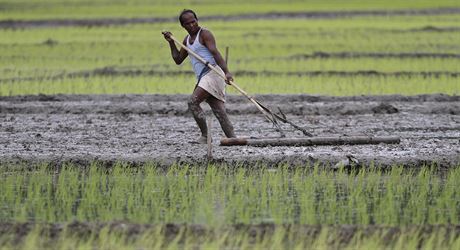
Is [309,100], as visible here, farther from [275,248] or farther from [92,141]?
[275,248]

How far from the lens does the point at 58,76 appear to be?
69.5 ft

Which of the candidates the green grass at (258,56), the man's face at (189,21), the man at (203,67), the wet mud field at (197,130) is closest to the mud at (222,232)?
the wet mud field at (197,130)

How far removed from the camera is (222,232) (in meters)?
7.66

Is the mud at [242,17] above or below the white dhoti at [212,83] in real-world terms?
above

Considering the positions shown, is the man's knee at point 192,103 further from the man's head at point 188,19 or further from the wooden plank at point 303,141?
A: the man's head at point 188,19

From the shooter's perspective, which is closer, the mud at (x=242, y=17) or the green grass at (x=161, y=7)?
the mud at (x=242, y=17)

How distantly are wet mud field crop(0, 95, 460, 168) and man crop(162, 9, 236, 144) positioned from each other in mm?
380

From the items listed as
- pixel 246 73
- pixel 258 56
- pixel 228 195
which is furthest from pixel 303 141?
pixel 258 56

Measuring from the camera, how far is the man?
38.0ft

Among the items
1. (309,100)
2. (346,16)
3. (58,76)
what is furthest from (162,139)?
(346,16)

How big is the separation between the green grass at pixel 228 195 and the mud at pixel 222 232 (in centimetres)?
35

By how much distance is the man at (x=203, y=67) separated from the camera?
456 inches

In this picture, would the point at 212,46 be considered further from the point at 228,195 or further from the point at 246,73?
the point at 246,73

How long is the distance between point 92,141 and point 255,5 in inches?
1264
